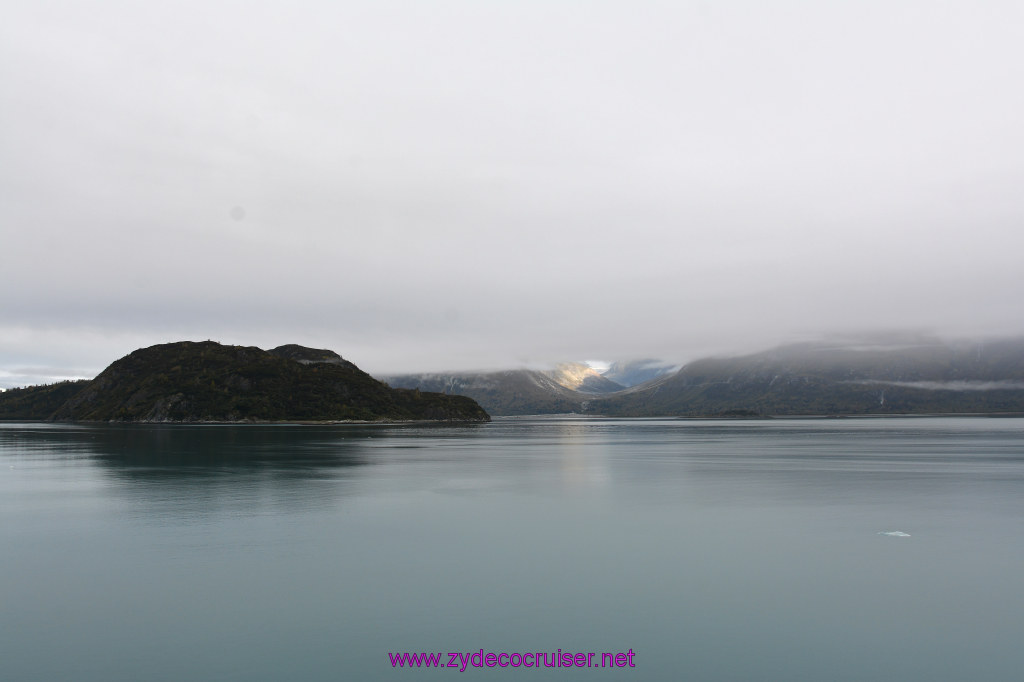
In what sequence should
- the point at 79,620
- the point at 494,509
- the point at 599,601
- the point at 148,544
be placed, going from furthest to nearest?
1. the point at 494,509
2. the point at 148,544
3. the point at 599,601
4. the point at 79,620

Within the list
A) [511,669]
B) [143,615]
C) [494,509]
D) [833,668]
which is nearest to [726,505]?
[494,509]

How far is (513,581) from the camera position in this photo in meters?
30.6

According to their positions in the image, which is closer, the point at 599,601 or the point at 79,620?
the point at 79,620

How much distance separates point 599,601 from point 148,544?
29.1 meters

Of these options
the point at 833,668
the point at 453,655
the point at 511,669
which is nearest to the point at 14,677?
the point at 453,655

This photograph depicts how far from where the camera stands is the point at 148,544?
125 feet

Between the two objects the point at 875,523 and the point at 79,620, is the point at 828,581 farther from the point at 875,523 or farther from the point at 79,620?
the point at 79,620

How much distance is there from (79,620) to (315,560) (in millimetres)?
11502

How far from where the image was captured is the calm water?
2134cm

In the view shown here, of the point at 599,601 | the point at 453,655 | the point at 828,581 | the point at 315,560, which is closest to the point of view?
the point at 453,655

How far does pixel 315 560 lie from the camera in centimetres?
3422

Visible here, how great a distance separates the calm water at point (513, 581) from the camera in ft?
70.0

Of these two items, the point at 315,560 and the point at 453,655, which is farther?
the point at 315,560

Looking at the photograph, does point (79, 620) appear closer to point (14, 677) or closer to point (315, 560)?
point (14, 677)
